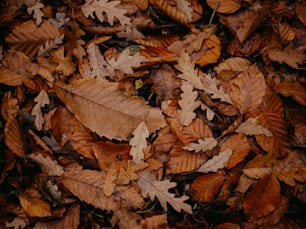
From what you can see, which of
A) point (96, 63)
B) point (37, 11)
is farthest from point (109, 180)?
point (37, 11)

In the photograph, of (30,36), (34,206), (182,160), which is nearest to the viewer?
(34,206)

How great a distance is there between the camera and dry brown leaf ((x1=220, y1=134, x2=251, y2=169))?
5.19 feet

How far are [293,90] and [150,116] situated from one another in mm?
703

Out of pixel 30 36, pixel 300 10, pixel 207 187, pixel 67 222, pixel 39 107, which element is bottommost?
pixel 67 222

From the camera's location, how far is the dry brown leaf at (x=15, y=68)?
165cm

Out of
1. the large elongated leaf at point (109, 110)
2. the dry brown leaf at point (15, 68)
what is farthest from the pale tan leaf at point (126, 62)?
the dry brown leaf at point (15, 68)

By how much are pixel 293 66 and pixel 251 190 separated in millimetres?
641

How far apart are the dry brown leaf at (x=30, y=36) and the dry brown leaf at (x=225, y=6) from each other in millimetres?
781

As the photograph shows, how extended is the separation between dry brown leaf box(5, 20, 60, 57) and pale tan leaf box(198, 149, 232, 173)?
934 millimetres

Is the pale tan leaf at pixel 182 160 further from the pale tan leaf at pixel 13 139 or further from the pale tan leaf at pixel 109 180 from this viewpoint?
the pale tan leaf at pixel 13 139

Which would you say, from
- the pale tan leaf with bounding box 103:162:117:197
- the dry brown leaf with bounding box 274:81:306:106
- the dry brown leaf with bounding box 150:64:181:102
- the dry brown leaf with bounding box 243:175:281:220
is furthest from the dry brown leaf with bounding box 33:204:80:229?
the dry brown leaf with bounding box 274:81:306:106

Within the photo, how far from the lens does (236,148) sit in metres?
1.59

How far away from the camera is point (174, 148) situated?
160cm

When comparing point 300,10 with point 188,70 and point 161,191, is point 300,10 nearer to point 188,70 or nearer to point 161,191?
point 188,70
